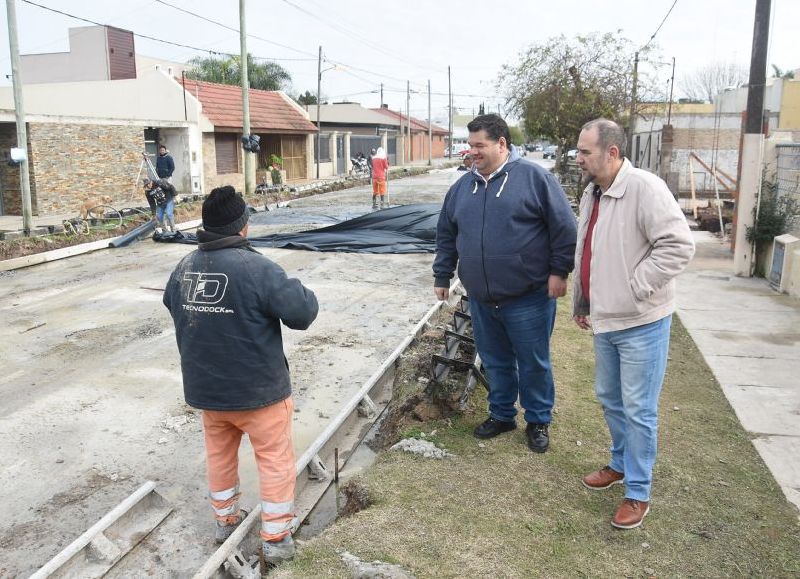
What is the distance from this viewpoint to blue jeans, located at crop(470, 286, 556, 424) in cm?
399

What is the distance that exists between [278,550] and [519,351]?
5.65 feet

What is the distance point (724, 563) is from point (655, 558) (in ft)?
0.98

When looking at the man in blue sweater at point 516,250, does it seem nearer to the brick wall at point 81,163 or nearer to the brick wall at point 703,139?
the brick wall at point 81,163

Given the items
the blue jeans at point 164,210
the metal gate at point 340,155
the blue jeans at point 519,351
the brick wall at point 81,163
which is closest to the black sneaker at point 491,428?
the blue jeans at point 519,351

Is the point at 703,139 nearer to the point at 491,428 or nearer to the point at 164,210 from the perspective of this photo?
the point at 164,210

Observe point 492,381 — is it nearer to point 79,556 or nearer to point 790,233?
point 79,556

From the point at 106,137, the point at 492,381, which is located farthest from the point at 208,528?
the point at 106,137

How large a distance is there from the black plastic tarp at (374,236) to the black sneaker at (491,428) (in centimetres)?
862

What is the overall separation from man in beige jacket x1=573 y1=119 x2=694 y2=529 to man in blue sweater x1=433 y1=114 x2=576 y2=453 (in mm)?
410

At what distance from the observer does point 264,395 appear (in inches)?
125

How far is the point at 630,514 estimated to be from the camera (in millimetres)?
3369

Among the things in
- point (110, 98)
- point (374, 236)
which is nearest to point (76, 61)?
point (110, 98)

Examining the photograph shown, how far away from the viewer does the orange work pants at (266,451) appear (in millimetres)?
3250

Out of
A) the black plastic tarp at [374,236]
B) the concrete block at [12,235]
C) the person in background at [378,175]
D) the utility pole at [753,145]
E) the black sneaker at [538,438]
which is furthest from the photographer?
the person in background at [378,175]
